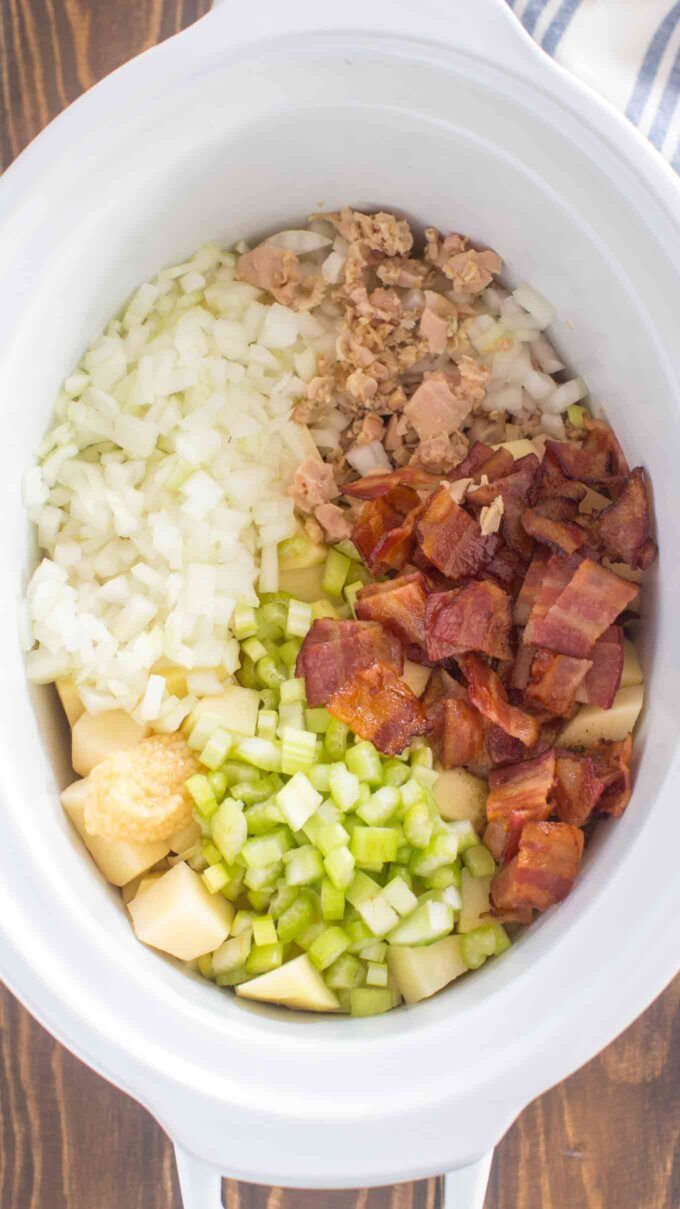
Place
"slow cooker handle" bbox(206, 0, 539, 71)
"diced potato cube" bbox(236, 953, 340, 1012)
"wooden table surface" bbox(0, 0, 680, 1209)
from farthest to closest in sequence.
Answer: "wooden table surface" bbox(0, 0, 680, 1209) → "diced potato cube" bbox(236, 953, 340, 1012) → "slow cooker handle" bbox(206, 0, 539, 71)

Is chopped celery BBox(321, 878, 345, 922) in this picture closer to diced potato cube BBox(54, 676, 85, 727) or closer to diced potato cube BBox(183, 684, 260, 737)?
diced potato cube BBox(183, 684, 260, 737)

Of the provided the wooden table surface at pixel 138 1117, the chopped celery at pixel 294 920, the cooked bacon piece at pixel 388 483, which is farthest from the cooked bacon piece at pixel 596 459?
the wooden table surface at pixel 138 1117

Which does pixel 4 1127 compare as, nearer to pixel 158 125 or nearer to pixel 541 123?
pixel 158 125

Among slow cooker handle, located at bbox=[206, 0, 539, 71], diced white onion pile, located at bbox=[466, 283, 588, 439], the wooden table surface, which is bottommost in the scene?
the wooden table surface

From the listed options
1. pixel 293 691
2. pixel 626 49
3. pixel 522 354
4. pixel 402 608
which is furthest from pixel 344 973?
pixel 626 49

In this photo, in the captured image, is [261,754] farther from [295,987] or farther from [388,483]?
[388,483]

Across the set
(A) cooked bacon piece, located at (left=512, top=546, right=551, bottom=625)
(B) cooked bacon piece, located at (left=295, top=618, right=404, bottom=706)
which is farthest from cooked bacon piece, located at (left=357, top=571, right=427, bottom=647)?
(A) cooked bacon piece, located at (left=512, top=546, right=551, bottom=625)

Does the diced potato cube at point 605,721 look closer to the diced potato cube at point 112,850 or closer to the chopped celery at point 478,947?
the chopped celery at point 478,947

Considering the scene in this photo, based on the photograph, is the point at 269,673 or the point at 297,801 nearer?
the point at 297,801
